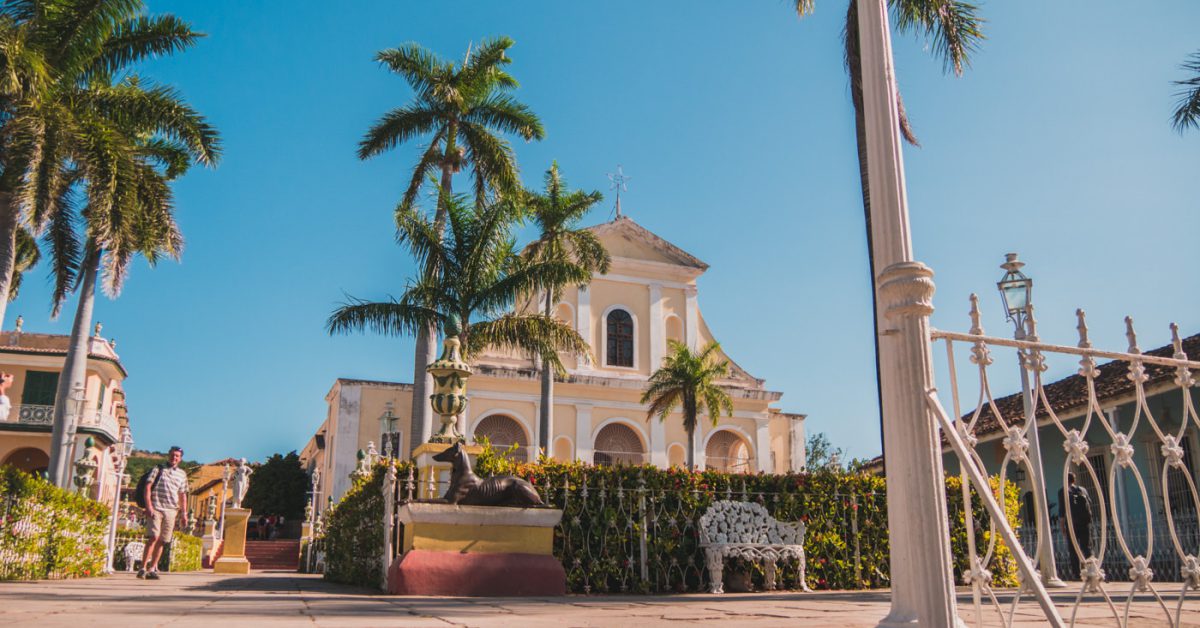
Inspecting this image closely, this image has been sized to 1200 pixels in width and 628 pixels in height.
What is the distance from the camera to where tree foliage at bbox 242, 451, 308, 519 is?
4331 centimetres

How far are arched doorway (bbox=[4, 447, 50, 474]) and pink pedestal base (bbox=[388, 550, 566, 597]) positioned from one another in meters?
29.6

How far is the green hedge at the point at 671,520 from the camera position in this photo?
8.53m

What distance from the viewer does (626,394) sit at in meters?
28.5

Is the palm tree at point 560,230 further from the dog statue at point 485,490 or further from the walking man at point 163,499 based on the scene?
the dog statue at point 485,490

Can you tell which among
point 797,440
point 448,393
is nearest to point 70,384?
point 448,393

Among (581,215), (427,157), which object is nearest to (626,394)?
(581,215)

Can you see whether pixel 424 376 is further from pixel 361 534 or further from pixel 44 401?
pixel 44 401

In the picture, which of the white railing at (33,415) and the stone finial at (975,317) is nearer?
the stone finial at (975,317)

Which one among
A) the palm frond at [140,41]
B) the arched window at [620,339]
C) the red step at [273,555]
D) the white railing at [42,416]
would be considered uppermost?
the palm frond at [140,41]

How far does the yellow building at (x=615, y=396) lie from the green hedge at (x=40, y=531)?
15.1m

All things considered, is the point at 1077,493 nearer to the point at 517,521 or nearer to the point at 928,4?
the point at 928,4

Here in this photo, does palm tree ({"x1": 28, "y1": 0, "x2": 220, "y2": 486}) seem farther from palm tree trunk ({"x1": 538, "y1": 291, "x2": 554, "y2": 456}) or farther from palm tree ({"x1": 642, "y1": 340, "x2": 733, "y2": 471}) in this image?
palm tree ({"x1": 642, "y1": 340, "x2": 733, "y2": 471})

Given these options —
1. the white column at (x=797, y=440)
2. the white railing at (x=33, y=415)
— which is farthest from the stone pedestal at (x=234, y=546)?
the white column at (x=797, y=440)

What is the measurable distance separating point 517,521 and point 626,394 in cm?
2133
